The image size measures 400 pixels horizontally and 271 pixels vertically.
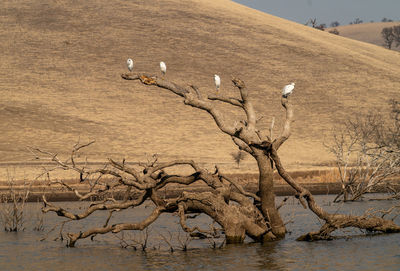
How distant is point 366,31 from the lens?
180 metres

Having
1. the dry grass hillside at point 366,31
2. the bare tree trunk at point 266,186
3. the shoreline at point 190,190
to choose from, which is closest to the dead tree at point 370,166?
the shoreline at point 190,190

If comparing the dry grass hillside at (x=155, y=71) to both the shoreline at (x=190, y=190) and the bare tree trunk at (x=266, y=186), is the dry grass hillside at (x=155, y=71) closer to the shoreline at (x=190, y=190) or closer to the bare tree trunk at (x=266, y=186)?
the shoreline at (x=190, y=190)

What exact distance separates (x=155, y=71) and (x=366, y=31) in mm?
128361

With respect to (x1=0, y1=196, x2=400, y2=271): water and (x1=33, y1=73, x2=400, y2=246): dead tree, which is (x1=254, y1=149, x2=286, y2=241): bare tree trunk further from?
(x1=0, y1=196, x2=400, y2=271): water

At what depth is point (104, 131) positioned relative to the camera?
49.8 meters

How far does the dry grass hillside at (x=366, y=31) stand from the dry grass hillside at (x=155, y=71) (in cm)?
9155

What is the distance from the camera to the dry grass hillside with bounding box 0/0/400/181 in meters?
48.8

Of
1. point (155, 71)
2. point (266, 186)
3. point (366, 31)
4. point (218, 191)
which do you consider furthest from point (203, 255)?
point (366, 31)

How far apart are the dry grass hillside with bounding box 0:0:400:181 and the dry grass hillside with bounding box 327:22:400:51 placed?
Answer: 3604 inches

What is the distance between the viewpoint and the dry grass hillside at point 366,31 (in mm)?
171875

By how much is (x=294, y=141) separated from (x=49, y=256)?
36.3m

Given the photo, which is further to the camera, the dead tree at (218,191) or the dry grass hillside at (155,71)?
the dry grass hillside at (155,71)

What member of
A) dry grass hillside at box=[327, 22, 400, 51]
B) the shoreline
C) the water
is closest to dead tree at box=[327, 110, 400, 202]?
the shoreline

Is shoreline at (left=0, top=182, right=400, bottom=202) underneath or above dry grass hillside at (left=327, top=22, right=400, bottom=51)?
underneath
